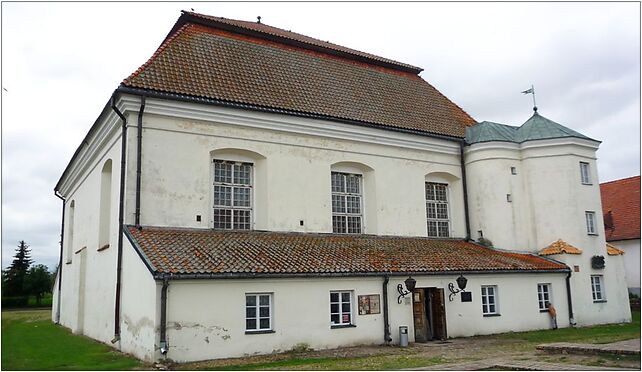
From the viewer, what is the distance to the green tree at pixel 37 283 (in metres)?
54.2

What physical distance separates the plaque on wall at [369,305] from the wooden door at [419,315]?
4.88 ft

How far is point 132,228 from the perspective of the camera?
52.2 feet

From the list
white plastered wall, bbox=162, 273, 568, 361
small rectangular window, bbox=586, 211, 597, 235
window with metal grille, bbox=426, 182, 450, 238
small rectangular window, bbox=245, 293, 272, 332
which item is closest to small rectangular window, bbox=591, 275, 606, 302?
Result: small rectangular window, bbox=586, 211, 597, 235

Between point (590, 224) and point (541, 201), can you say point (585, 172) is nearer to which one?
point (590, 224)

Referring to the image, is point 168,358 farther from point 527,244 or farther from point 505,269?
point 527,244

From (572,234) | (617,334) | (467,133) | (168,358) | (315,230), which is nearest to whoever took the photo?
(168,358)

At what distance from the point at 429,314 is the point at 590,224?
8950 mm

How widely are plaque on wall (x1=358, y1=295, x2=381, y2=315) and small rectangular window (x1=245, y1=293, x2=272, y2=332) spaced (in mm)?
2908

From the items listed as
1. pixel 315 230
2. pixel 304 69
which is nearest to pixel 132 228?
pixel 315 230

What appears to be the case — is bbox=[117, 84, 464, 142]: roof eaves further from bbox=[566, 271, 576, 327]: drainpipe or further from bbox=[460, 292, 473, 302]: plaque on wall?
bbox=[566, 271, 576, 327]: drainpipe

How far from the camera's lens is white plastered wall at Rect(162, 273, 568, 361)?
1377cm

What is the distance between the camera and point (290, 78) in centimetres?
2142

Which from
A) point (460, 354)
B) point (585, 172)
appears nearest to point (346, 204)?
point (460, 354)

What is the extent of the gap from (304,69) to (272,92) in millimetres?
3078
